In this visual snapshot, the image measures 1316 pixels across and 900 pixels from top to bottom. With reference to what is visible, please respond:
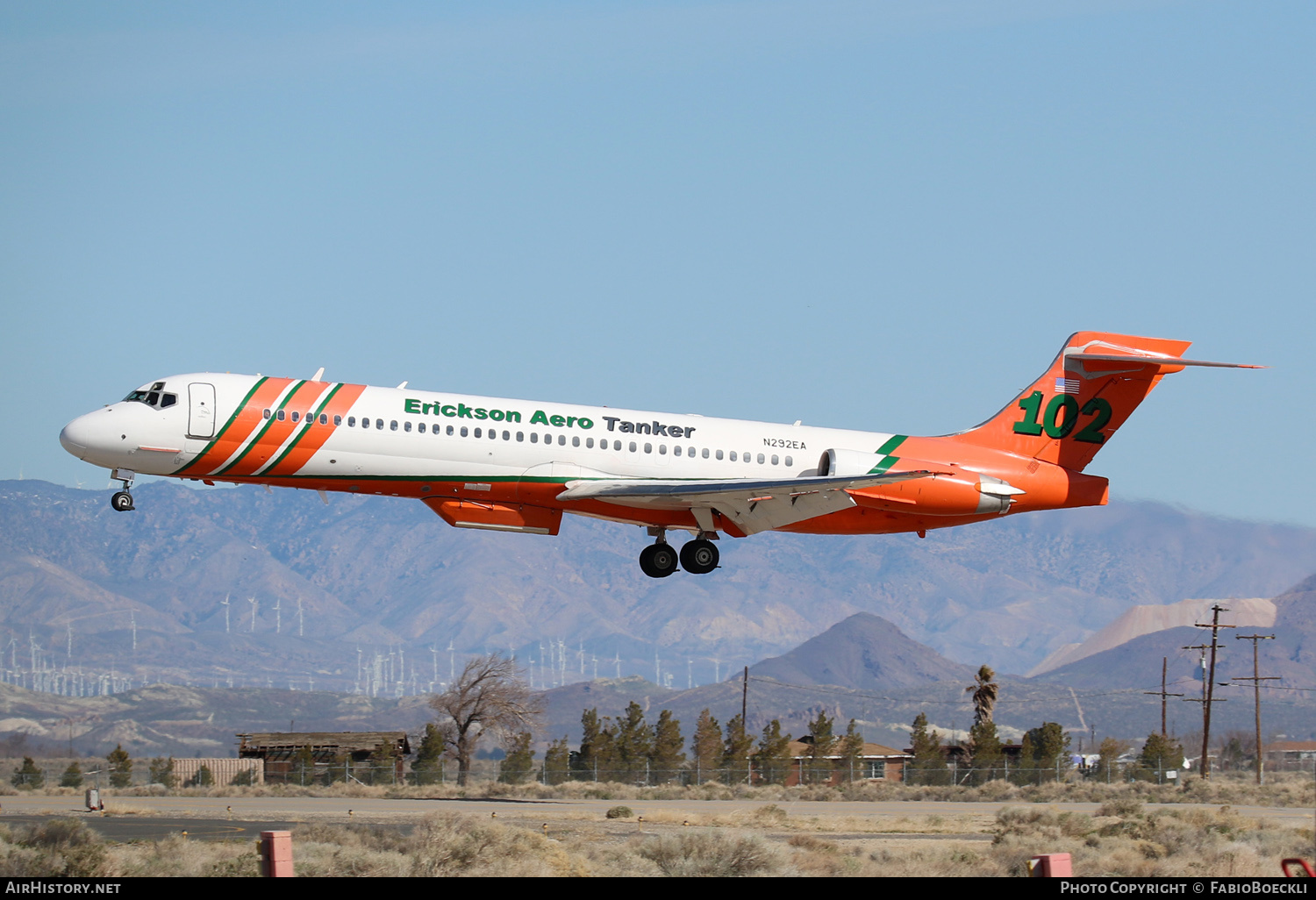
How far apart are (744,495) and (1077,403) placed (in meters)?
9.76

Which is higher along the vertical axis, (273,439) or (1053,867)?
(273,439)

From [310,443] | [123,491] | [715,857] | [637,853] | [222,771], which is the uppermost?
[310,443]

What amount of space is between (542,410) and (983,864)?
12844mm

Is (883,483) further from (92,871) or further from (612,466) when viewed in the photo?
(92,871)

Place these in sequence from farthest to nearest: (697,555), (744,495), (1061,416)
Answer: (1061,416)
(697,555)
(744,495)

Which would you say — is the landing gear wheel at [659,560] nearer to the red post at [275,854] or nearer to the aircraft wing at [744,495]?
the aircraft wing at [744,495]

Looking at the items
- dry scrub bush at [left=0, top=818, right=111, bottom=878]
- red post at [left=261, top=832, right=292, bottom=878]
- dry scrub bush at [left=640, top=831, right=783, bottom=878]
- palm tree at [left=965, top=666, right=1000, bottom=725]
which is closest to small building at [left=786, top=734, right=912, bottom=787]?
palm tree at [left=965, top=666, right=1000, bottom=725]

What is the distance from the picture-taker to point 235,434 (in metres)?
30.6

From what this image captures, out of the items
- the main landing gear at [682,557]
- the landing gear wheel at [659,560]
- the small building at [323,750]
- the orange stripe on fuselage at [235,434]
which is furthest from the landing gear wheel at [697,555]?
the small building at [323,750]

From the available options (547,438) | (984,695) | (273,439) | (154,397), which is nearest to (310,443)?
(273,439)

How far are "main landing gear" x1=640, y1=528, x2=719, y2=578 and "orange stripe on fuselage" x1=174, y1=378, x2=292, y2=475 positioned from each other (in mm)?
8668

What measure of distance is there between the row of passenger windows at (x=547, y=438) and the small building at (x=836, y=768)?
2894cm

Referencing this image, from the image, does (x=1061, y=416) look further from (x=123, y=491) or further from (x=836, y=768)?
(x=836, y=768)

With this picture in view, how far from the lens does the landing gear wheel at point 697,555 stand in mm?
34562
